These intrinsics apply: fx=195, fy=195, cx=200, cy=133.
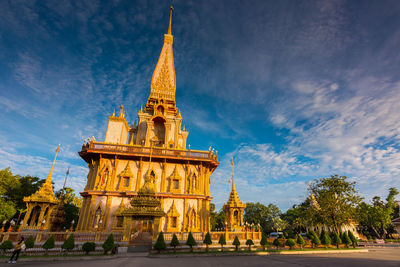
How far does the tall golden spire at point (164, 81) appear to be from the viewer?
31.8m

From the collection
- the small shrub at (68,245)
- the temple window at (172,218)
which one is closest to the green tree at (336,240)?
the temple window at (172,218)

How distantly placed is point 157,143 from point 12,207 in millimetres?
23994

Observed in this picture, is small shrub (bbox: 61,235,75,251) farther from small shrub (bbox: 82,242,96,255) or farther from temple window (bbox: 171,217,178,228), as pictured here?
temple window (bbox: 171,217,178,228)

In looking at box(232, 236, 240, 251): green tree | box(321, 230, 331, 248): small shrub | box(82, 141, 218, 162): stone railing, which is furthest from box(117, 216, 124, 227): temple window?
box(321, 230, 331, 248): small shrub

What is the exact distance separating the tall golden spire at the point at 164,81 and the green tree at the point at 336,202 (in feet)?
82.5

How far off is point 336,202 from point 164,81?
3076 cm

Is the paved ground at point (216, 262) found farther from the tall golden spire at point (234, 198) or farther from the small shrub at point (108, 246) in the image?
the tall golden spire at point (234, 198)

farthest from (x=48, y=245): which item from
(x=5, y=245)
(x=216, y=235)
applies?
(x=216, y=235)

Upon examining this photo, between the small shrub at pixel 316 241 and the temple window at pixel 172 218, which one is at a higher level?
the temple window at pixel 172 218

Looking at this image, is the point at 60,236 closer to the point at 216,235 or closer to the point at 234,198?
the point at 216,235

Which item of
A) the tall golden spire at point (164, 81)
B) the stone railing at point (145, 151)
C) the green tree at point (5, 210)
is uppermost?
the tall golden spire at point (164, 81)

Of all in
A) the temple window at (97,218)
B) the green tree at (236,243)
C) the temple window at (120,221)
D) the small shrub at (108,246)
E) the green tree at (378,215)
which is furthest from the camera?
the green tree at (378,215)

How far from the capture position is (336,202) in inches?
998

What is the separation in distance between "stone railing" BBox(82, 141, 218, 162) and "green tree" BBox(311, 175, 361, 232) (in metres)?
15.9
